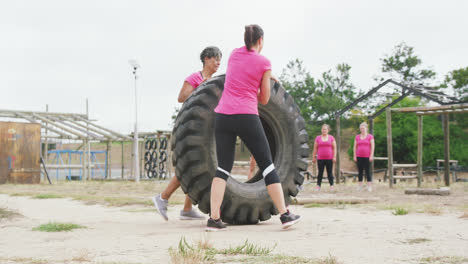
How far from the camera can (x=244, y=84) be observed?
415 centimetres

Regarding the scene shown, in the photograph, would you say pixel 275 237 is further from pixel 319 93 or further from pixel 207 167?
pixel 319 93

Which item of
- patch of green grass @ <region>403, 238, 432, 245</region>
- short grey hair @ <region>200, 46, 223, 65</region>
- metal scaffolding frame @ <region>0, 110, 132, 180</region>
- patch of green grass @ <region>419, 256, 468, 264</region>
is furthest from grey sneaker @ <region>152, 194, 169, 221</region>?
metal scaffolding frame @ <region>0, 110, 132, 180</region>

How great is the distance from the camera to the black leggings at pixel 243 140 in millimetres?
4121

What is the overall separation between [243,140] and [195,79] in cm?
124

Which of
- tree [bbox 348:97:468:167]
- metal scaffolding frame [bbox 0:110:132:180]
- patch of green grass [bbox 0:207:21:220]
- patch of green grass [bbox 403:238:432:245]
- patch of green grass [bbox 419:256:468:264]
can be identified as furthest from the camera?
tree [bbox 348:97:468:167]

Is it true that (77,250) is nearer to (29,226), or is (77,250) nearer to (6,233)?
(6,233)

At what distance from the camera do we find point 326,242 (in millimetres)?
3391

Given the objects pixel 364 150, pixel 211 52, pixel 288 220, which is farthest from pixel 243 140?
pixel 364 150

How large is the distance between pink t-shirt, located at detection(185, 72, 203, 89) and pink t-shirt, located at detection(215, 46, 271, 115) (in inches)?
36.9

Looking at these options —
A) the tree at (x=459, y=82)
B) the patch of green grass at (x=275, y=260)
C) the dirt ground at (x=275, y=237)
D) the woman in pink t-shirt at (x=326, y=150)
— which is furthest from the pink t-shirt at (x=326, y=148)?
the tree at (x=459, y=82)

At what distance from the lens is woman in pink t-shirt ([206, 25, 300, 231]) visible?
4129mm

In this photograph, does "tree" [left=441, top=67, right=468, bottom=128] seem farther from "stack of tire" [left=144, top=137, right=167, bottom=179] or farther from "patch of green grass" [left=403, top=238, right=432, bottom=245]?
"patch of green grass" [left=403, top=238, right=432, bottom=245]

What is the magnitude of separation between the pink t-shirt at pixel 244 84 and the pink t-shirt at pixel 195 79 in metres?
0.94

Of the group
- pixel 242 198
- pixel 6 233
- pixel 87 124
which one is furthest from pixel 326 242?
pixel 87 124
